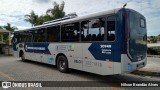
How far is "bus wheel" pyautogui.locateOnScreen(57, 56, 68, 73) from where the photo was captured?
34.0 feet

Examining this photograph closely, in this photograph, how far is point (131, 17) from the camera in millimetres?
7762

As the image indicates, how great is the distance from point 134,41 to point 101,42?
1.37 metres

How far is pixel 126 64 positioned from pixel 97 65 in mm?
1400

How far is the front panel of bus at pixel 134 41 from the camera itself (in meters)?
7.41

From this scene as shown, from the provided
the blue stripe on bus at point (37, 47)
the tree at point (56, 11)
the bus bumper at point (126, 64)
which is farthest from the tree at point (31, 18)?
the bus bumper at point (126, 64)

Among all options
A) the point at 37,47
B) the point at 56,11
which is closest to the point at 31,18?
the point at 56,11

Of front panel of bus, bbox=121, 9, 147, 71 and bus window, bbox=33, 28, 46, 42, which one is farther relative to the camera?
bus window, bbox=33, 28, 46, 42

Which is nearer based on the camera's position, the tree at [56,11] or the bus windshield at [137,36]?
the bus windshield at [137,36]

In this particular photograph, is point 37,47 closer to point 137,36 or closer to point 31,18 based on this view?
point 137,36

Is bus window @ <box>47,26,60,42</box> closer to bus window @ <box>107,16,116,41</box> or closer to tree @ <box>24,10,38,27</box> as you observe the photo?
bus window @ <box>107,16,116,41</box>

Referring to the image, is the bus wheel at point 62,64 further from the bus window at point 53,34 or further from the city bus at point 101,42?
the bus window at point 53,34

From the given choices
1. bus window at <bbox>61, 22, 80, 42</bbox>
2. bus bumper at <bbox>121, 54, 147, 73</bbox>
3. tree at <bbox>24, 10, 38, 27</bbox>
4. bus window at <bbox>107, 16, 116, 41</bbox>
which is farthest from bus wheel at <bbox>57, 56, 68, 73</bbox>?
tree at <bbox>24, 10, 38, 27</bbox>

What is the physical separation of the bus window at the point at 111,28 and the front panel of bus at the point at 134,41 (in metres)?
0.51

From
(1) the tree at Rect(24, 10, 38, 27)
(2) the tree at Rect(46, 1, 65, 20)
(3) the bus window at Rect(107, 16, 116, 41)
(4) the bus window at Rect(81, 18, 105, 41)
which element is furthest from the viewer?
(1) the tree at Rect(24, 10, 38, 27)
